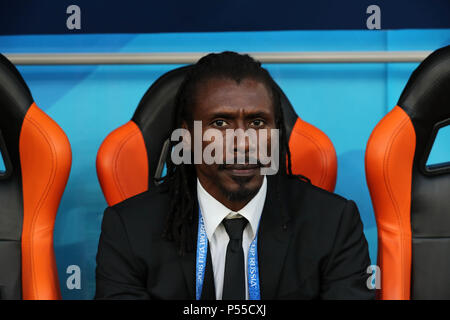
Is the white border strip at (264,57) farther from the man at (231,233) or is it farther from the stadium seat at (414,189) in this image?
the man at (231,233)

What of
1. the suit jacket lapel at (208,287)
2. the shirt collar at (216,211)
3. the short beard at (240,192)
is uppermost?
the short beard at (240,192)

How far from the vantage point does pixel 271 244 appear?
1.01 metres

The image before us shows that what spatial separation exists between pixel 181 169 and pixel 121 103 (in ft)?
3.03

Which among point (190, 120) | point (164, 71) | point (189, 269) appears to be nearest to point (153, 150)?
point (190, 120)

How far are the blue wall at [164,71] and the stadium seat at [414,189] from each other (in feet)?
2.38

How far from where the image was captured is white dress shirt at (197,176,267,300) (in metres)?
0.99

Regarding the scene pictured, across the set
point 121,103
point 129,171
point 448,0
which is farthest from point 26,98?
point 448,0

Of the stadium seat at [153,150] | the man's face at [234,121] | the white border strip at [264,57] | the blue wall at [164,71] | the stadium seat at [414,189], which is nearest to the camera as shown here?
the man's face at [234,121]

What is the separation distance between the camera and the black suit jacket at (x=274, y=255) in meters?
0.99

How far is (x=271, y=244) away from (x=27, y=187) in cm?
55

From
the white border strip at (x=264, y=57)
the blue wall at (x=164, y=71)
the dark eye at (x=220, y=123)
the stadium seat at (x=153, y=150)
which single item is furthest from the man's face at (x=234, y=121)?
the blue wall at (x=164, y=71)

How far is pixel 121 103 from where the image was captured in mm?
1937
